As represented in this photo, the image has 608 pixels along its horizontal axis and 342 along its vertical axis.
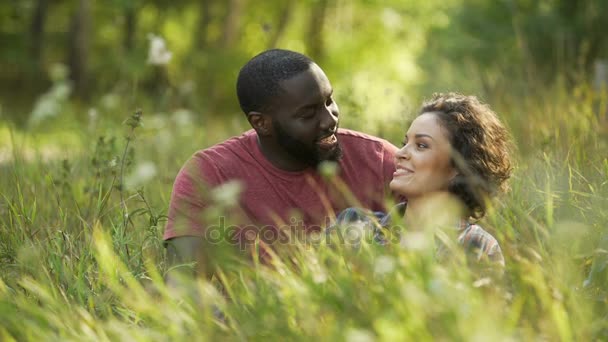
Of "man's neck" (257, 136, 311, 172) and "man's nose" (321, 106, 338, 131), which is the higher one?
"man's nose" (321, 106, 338, 131)

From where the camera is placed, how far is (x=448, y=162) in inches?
136

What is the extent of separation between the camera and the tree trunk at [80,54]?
59.8ft

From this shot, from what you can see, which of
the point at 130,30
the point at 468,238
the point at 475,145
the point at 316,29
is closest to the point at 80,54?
the point at 130,30

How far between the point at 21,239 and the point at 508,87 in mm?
4424

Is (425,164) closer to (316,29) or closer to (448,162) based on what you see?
(448,162)

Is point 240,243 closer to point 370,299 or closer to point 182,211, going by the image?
point 182,211

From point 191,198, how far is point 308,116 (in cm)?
64

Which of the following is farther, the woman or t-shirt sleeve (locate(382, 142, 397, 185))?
t-shirt sleeve (locate(382, 142, 397, 185))

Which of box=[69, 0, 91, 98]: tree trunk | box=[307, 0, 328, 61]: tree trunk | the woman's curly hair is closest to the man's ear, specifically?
the woman's curly hair

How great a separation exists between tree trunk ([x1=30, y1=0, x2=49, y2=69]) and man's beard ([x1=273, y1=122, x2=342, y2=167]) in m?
19.0

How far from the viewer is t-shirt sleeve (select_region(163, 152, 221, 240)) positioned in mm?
3701

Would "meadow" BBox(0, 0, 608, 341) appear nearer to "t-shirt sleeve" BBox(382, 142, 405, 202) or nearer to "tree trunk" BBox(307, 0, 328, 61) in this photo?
"t-shirt sleeve" BBox(382, 142, 405, 202)

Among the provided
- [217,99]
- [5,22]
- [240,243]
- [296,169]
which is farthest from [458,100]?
[5,22]

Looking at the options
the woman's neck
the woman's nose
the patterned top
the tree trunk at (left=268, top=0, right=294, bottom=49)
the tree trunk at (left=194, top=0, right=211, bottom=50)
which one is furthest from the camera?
the tree trunk at (left=268, top=0, right=294, bottom=49)
